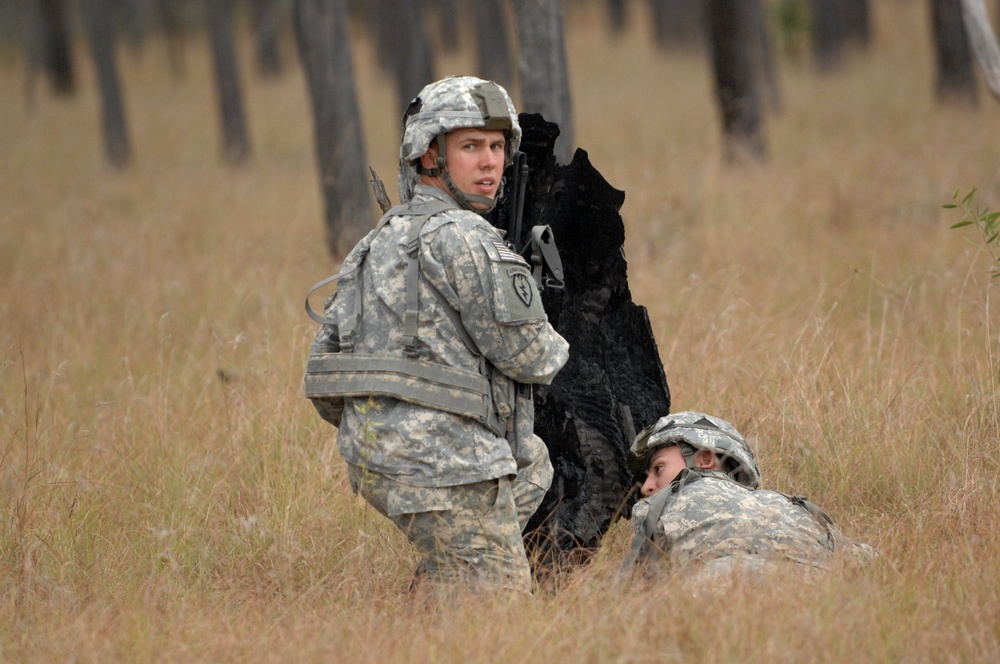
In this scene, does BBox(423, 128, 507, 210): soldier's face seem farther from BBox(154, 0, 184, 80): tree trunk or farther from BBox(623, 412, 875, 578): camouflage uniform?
BBox(154, 0, 184, 80): tree trunk

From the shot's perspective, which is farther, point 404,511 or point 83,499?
point 83,499

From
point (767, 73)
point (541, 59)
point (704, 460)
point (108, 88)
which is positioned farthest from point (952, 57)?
point (704, 460)

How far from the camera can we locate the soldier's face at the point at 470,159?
134 inches

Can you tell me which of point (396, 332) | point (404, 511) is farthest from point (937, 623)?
point (396, 332)

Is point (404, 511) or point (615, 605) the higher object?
point (404, 511)

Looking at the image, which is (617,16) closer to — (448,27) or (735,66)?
(448,27)

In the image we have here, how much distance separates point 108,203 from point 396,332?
32.0ft

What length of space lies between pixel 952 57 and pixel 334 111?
997 centimetres

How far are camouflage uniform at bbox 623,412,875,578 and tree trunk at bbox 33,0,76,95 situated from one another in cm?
2483

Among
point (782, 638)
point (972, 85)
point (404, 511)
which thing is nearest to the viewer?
point (782, 638)

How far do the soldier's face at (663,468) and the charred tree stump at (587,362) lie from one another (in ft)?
0.48

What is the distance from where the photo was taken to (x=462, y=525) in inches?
130

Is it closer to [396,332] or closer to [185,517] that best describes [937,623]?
[396,332]

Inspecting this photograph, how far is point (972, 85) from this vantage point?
15.3 metres
